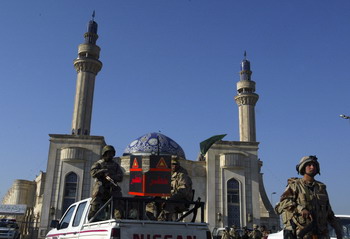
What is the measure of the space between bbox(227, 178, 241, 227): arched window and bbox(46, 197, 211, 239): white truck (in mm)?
21362

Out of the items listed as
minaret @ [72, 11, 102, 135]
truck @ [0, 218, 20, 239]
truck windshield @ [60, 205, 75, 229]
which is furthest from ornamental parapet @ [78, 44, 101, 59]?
truck windshield @ [60, 205, 75, 229]

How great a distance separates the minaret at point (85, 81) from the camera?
31.2m

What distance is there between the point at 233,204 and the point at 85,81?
16.0 meters

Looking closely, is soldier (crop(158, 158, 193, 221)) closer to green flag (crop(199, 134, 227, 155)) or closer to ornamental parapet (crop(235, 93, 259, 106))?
green flag (crop(199, 134, 227, 155))

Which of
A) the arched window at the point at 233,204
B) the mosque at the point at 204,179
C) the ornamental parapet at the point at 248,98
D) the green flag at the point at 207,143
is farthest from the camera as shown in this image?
the ornamental parapet at the point at 248,98

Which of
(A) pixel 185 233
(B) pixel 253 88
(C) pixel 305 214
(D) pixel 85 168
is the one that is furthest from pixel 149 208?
(B) pixel 253 88

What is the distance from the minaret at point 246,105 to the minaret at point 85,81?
14.1m

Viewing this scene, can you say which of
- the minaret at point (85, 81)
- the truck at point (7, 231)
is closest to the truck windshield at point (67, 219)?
the truck at point (7, 231)

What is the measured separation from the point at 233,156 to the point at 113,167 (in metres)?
21.6

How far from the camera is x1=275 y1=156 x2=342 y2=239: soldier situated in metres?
4.28

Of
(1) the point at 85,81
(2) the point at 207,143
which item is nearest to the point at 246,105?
(2) the point at 207,143

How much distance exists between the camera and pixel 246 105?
36688mm

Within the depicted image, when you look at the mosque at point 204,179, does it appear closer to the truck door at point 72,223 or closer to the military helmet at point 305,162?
the truck door at point 72,223

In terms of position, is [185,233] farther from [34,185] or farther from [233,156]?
[34,185]
